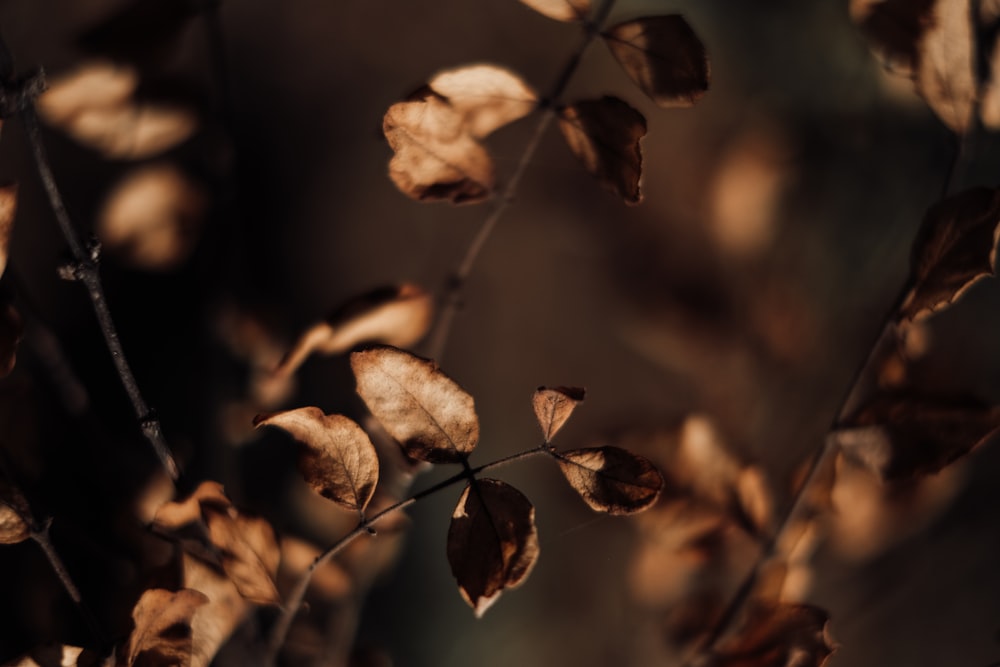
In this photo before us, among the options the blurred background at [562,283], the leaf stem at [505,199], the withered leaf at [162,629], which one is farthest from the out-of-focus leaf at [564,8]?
the withered leaf at [162,629]

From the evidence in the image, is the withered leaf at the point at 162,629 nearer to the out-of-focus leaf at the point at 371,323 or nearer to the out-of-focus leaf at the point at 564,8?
the out-of-focus leaf at the point at 371,323

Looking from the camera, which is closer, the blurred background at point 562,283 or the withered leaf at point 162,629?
the withered leaf at point 162,629

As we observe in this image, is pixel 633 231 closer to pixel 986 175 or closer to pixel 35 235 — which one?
pixel 986 175

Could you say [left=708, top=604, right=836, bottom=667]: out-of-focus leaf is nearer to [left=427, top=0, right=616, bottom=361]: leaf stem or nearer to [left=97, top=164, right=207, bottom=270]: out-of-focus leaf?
[left=427, top=0, right=616, bottom=361]: leaf stem

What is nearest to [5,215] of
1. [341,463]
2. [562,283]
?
[341,463]

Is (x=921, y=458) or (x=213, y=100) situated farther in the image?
(x=213, y=100)

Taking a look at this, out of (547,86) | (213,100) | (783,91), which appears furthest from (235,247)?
(783,91)
